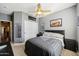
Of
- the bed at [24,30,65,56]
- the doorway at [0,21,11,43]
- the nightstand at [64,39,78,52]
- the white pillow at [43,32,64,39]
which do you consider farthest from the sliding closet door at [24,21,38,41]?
the nightstand at [64,39,78,52]

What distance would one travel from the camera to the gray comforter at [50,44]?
53.7 inches

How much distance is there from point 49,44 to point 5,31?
81 centimetres

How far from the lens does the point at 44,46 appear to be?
1.40 meters

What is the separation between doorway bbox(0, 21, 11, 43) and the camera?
60.5 inches

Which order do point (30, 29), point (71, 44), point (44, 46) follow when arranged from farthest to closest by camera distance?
point (30, 29), point (71, 44), point (44, 46)

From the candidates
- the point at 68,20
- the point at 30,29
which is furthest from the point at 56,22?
the point at 30,29

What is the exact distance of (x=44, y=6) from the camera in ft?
4.99

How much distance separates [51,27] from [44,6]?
1.33 ft

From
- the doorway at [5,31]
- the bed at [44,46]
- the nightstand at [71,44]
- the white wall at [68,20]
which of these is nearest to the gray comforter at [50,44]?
the bed at [44,46]

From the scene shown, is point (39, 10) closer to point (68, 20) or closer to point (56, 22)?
point (56, 22)

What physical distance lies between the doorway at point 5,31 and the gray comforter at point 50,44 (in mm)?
413

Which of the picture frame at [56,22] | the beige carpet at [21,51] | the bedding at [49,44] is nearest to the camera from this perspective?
the bedding at [49,44]

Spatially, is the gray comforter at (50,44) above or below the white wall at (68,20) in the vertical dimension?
below

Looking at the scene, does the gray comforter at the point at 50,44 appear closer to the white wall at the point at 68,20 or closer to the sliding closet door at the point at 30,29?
the sliding closet door at the point at 30,29
